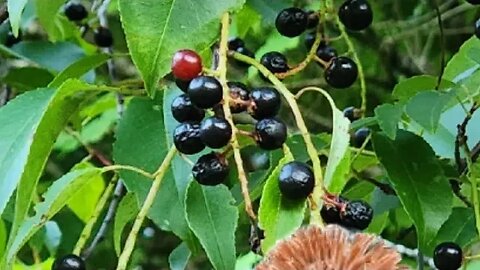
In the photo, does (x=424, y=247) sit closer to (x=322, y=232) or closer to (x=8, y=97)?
(x=322, y=232)

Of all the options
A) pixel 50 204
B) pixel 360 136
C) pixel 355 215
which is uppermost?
pixel 355 215

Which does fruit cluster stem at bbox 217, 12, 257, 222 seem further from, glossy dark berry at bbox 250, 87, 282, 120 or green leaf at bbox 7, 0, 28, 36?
green leaf at bbox 7, 0, 28, 36

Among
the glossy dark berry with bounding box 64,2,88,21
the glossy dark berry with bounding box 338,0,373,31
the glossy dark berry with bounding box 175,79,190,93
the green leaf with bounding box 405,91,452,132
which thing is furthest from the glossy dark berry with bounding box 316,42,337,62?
the glossy dark berry with bounding box 64,2,88,21

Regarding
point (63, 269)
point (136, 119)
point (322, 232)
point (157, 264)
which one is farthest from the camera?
point (157, 264)

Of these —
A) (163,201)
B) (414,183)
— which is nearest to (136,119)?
(163,201)

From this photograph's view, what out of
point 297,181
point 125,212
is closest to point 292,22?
point 125,212

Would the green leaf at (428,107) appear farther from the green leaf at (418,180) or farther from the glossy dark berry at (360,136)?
the glossy dark berry at (360,136)

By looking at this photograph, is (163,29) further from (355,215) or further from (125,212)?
(125,212)
